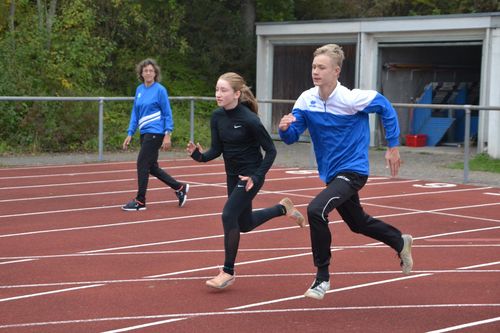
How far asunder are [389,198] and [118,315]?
851 cm

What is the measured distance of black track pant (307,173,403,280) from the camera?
7082 millimetres

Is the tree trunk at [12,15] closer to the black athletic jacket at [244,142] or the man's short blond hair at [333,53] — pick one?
the black athletic jacket at [244,142]

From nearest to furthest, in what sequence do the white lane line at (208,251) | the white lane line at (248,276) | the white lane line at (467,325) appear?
A: the white lane line at (467,325), the white lane line at (248,276), the white lane line at (208,251)

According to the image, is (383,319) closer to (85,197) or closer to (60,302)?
(60,302)

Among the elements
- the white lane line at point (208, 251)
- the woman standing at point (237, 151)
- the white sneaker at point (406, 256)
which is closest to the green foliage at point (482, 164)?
the white lane line at point (208, 251)

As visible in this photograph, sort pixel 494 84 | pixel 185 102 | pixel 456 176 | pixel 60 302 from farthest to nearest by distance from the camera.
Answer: pixel 185 102
pixel 494 84
pixel 456 176
pixel 60 302

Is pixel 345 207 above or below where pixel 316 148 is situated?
below

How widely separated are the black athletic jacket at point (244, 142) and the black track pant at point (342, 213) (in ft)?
2.71

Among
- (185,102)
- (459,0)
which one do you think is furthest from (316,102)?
(459,0)

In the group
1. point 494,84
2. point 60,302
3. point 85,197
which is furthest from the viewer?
point 494,84

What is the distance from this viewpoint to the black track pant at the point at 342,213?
23.2ft

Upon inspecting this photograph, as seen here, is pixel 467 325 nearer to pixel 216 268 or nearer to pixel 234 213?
pixel 234 213

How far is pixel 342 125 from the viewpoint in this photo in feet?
23.9

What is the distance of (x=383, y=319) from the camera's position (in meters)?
6.71
